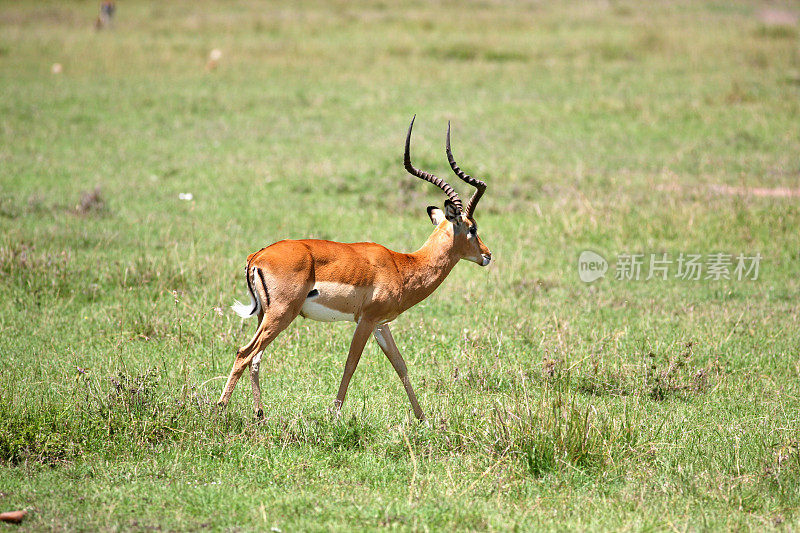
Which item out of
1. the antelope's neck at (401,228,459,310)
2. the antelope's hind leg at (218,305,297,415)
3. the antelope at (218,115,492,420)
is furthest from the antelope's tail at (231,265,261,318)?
the antelope's neck at (401,228,459,310)

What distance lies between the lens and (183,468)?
212 inches

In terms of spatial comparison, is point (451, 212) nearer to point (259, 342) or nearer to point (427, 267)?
point (427, 267)

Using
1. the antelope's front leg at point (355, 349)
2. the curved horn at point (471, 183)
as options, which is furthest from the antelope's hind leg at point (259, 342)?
the curved horn at point (471, 183)

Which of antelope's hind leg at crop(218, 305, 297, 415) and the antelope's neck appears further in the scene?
the antelope's neck

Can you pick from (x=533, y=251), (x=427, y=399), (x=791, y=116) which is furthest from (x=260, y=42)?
(x=427, y=399)

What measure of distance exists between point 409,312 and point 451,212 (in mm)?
2612

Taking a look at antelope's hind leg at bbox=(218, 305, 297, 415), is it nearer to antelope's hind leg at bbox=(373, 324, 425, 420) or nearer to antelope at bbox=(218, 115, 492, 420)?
antelope at bbox=(218, 115, 492, 420)

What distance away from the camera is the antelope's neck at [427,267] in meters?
6.41
